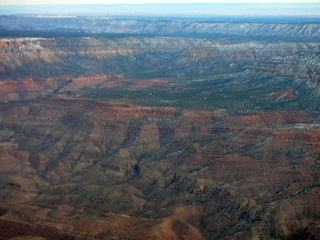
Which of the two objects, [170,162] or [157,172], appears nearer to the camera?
[157,172]

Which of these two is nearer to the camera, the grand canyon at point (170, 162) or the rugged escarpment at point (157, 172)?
the grand canyon at point (170, 162)

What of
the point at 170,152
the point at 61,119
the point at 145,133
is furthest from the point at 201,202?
the point at 61,119

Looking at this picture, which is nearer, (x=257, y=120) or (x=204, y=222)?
(x=204, y=222)

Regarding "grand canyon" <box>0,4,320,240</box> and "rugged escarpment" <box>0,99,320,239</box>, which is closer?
"grand canyon" <box>0,4,320,240</box>

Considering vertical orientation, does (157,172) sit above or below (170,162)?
below

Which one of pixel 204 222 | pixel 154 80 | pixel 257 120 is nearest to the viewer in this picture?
pixel 204 222

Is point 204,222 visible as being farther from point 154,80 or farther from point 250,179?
point 154,80

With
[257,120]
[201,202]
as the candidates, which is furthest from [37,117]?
[201,202]

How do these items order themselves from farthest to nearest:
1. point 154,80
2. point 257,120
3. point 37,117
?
point 154,80 < point 37,117 < point 257,120

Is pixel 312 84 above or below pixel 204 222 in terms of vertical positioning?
above
